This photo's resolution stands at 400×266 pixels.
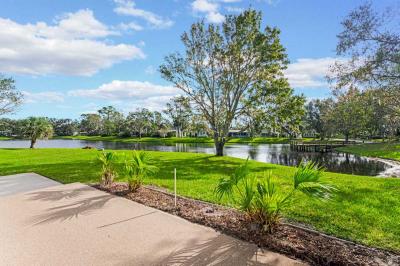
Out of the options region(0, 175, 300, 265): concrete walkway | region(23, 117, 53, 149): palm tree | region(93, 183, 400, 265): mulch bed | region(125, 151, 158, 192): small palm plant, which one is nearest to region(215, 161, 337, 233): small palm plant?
region(93, 183, 400, 265): mulch bed

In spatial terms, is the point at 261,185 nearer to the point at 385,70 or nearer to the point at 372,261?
the point at 372,261

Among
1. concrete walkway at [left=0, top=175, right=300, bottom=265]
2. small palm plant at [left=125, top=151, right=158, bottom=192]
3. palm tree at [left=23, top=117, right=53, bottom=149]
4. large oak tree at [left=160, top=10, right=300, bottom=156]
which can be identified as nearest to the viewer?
concrete walkway at [left=0, top=175, right=300, bottom=265]

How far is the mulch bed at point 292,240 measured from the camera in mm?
3756

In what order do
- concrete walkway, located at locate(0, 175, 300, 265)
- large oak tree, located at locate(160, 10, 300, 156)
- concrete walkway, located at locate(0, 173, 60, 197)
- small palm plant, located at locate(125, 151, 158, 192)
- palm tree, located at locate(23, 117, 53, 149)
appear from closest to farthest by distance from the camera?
concrete walkway, located at locate(0, 175, 300, 265)
small palm plant, located at locate(125, 151, 158, 192)
concrete walkway, located at locate(0, 173, 60, 197)
large oak tree, located at locate(160, 10, 300, 156)
palm tree, located at locate(23, 117, 53, 149)

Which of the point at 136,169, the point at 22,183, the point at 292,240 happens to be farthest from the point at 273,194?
the point at 22,183

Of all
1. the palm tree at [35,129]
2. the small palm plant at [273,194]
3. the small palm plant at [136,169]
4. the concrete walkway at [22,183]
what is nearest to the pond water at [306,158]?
the small palm plant at [136,169]

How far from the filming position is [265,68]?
19.2 m

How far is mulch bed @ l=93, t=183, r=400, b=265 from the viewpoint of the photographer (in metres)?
3.76

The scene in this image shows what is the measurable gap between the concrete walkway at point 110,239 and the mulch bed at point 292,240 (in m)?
0.22

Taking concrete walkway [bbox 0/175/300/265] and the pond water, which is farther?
the pond water

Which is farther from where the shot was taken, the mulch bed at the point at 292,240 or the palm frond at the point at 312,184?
the palm frond at the point at 312,184

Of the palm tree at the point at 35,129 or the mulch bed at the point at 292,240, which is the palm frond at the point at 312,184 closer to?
the mulch bed at the point at 292,240

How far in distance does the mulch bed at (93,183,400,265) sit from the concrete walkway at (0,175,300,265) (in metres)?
0.22

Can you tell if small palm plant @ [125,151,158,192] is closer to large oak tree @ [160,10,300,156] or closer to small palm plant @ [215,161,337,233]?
small palm plant @ [215,161,337,233]
